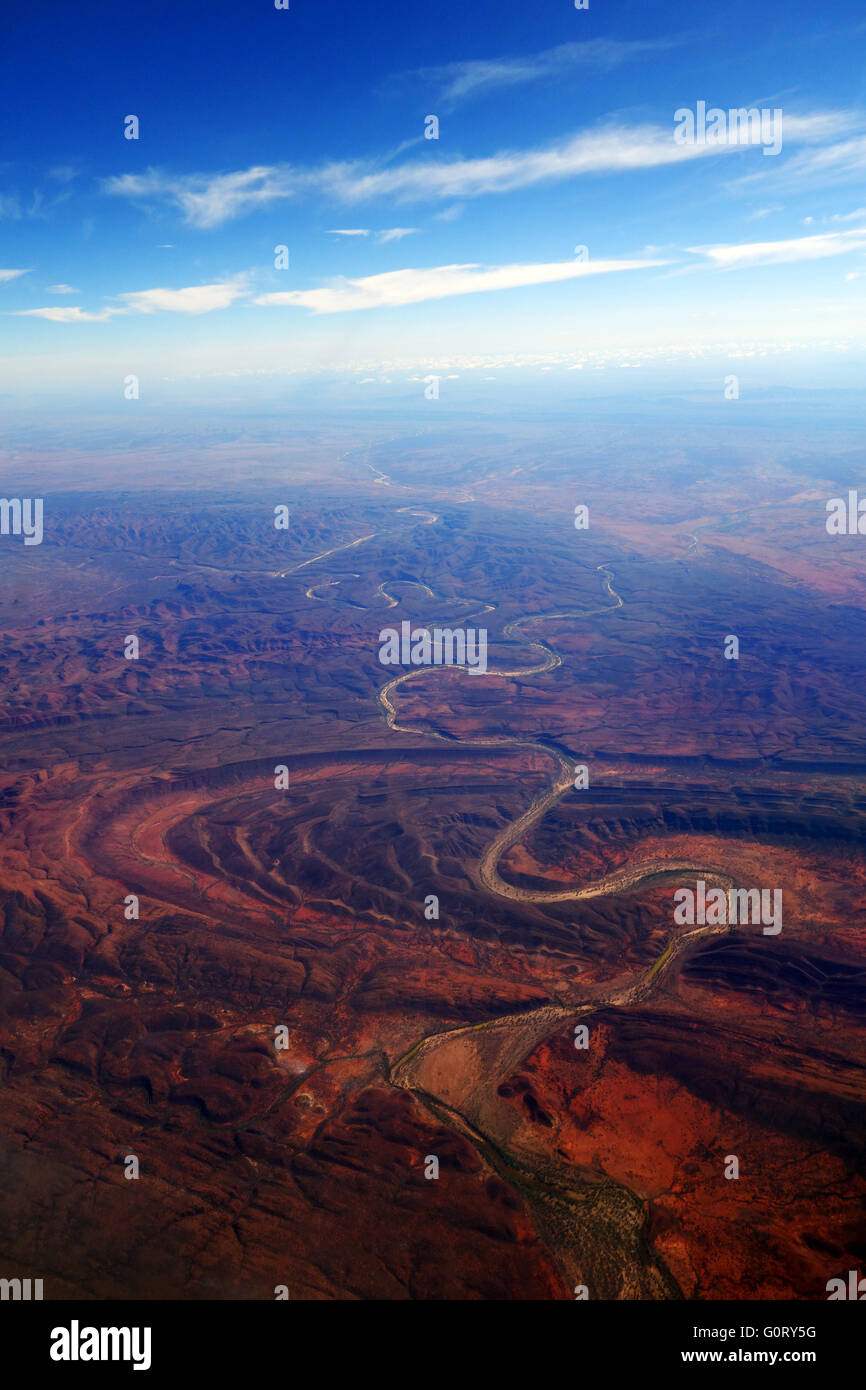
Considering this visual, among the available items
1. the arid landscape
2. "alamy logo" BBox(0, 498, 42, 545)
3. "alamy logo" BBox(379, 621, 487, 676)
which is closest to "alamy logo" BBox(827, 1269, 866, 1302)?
the arid landscape

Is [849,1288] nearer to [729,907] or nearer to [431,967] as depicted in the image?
[431,967]

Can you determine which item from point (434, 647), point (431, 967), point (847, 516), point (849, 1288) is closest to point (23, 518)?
point (434, 647)

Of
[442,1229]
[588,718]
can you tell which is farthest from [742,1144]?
[588,718]

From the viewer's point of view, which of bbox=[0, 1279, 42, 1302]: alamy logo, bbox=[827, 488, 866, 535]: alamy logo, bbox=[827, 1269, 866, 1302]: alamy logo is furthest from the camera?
bbox=[827, 488, 866, 535]: alamy logo

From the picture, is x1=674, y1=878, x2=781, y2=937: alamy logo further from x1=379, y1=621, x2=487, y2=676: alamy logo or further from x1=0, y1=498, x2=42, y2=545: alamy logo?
x1=0, y1=498, x2=42, y2=545: alamy logo

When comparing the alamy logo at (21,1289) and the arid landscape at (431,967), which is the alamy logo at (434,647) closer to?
the arid landscape at (431,967)

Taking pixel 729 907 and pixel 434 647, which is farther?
pixel 434 647

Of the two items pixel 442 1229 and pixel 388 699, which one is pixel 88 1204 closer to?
pixel 442 1229
